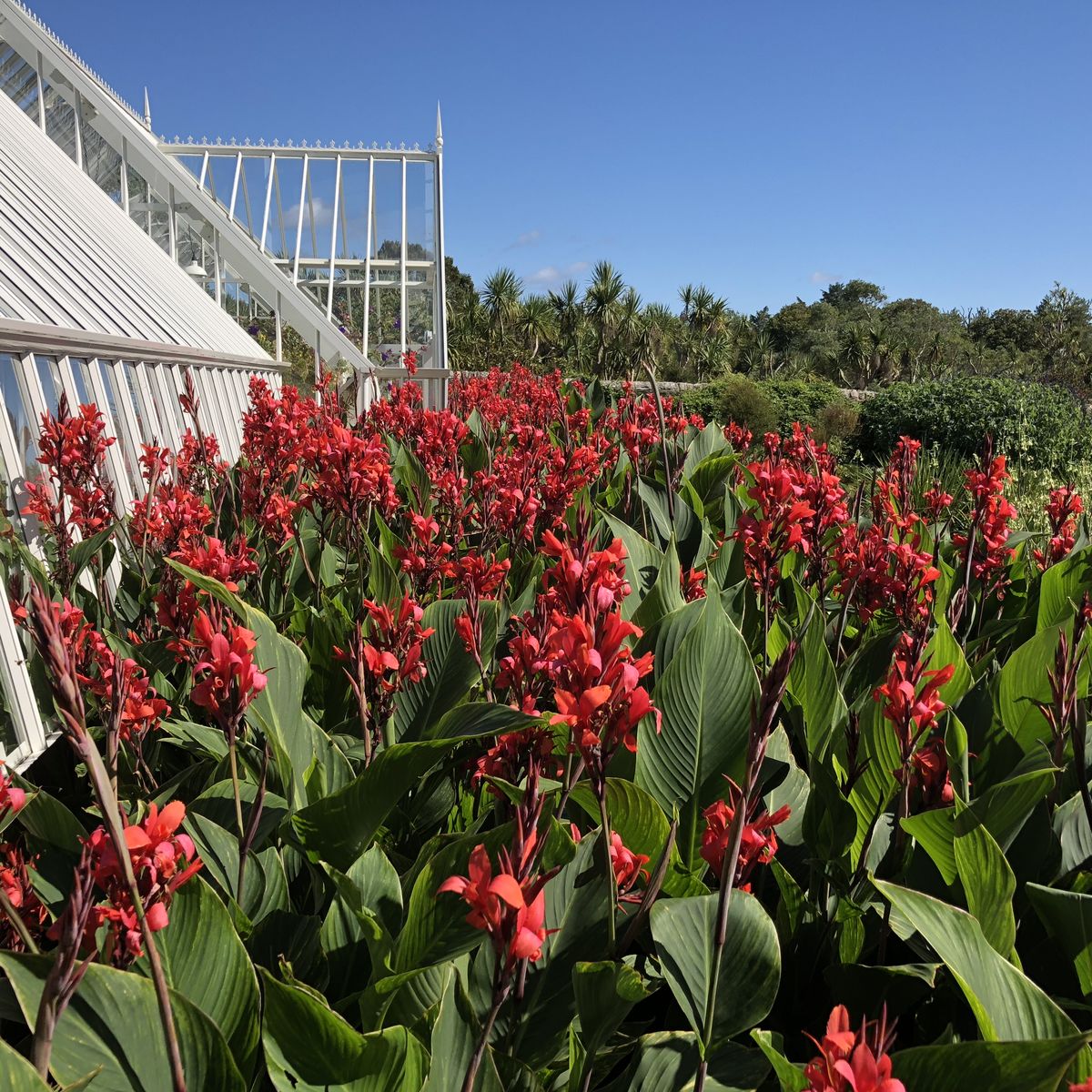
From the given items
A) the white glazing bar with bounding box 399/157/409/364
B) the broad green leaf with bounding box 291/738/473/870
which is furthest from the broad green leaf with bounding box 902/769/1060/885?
the white glazing bar with bounding box 399/157/409/364

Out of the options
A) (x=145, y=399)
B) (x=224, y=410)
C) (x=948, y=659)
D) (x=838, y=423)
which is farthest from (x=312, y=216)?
(x=948, y=659)

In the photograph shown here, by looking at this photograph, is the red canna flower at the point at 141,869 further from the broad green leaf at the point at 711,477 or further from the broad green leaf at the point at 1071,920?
the broad green leaf at the point at 711,477

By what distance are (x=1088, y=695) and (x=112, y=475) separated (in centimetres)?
398

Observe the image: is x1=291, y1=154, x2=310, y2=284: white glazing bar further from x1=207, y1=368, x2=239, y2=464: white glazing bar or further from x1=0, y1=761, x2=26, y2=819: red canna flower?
x1=0, y1=761, x2=26, y2=819: red canna flower

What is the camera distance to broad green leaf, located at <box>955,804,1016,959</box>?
1.16 m

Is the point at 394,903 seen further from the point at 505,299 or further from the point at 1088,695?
the point at 505,299

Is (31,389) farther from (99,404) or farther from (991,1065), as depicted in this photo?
(991,1065)

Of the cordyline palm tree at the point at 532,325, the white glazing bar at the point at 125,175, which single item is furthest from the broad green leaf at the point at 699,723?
the cordyline palm tree at the point at 532,325

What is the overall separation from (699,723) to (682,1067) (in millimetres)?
566

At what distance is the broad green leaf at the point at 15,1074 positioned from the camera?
796 millimetres

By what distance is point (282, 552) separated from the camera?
2.73 metres

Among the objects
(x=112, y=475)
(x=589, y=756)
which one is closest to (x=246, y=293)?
(x=112, y=475)

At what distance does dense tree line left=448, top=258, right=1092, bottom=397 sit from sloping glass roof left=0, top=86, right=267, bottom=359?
18824 mm

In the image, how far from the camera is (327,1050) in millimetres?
962
